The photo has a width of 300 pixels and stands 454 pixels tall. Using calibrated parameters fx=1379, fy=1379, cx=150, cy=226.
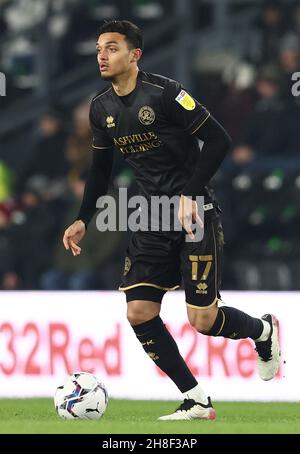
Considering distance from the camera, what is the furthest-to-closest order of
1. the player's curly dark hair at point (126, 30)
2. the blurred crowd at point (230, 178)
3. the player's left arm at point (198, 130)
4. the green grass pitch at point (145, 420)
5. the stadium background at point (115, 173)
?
the blurred crowd at point (230, 178) < the stadium background at point (115, 173) < the player's curly dark hair at point (126, 30) < the player's left arm at point (198, 130) < the green grass pitch at point (145, 420)

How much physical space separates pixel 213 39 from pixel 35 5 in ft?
6.72

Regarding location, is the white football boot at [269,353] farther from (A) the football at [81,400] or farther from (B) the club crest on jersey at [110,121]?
(B) the club crest on jersey at [110,121]

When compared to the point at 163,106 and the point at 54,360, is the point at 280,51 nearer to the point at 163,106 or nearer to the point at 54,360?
the point at 54,360

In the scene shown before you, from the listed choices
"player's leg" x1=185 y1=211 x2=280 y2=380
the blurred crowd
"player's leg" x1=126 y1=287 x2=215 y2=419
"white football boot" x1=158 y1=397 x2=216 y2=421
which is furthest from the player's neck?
the blurred crowd

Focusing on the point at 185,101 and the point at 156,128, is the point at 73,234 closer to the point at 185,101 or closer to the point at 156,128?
the point at 156,128

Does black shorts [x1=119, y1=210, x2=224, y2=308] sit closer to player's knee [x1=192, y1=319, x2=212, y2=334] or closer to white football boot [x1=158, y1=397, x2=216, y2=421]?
player's knee [x1=192, y1=319, x2=212, y2=334]

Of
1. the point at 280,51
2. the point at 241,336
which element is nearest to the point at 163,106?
the point at 241,336

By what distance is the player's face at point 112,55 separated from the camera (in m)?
7.47

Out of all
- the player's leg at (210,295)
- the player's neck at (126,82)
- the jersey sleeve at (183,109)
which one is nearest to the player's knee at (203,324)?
the player's leg at (210,295)

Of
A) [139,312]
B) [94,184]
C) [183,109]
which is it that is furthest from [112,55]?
[139,312]

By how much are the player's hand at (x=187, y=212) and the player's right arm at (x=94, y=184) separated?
806 mm

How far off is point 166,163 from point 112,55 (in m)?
0.66

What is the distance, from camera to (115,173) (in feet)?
44.3

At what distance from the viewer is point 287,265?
12.7 meters
